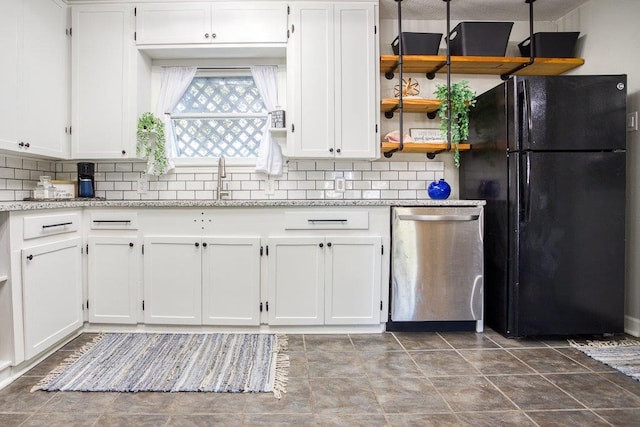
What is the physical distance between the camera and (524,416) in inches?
67.6

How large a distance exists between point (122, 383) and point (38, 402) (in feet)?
1.12

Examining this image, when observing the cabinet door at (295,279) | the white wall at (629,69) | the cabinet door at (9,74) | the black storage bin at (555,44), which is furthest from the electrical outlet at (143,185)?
the white wall at (629,69)

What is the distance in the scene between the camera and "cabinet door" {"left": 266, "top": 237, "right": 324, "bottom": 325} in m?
2.71

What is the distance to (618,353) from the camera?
2.39 m

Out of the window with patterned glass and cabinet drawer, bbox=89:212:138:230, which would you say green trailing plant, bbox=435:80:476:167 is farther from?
cabinet drawer, bbox=89:212:138:230

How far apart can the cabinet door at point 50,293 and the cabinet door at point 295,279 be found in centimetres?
123

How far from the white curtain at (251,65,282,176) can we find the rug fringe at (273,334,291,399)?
131 cm

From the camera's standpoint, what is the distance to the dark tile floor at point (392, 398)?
1692 millimetres

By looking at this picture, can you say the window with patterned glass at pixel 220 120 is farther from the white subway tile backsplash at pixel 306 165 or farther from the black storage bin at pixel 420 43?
the black storage bin at pixel 420 43

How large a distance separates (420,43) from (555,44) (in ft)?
3.44

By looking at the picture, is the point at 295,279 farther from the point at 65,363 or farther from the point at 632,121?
the point at 632,121

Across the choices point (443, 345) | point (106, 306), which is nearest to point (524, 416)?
point (443, 345)

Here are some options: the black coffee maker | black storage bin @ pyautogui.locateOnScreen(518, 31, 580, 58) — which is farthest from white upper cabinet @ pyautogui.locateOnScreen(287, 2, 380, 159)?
the black coffee maker

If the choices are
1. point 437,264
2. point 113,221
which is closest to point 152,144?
point 113,221
